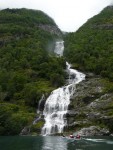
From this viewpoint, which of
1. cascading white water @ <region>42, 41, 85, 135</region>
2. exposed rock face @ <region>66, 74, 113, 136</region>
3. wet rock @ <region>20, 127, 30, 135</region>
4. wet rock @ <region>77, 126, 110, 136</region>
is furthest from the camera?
cascading white water @ <region>42, 41, 85, 135</region>

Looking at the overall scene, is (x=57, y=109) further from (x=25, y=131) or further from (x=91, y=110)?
(x=25, y=131)

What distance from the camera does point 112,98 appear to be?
148500 millimetres

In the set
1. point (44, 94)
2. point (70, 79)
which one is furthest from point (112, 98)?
point (70, 79)

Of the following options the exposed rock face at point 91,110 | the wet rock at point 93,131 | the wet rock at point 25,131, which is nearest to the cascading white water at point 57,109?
the exposed rock face at point 91,110

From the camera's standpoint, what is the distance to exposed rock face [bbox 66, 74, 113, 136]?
432ft

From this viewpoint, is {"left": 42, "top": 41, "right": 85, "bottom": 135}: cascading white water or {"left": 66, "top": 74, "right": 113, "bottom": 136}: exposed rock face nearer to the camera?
{"left": 66, "top": 74, "right": 113, "bottom": 136}: exposed rock face

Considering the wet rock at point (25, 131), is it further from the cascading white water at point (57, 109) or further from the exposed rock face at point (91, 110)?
the exposed rock face at point (91, 110)

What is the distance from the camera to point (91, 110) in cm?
14138

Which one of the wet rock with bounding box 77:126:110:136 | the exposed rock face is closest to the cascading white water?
the exposed rock face

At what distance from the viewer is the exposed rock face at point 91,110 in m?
132

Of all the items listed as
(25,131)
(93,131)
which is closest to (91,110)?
(93,131)

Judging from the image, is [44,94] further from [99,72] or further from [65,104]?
[99,72]

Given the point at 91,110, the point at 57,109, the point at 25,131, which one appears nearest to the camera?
the point at 25,131

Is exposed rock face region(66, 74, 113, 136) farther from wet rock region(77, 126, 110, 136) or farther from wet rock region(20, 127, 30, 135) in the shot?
wet rock region(20, 127, 30, 135)
